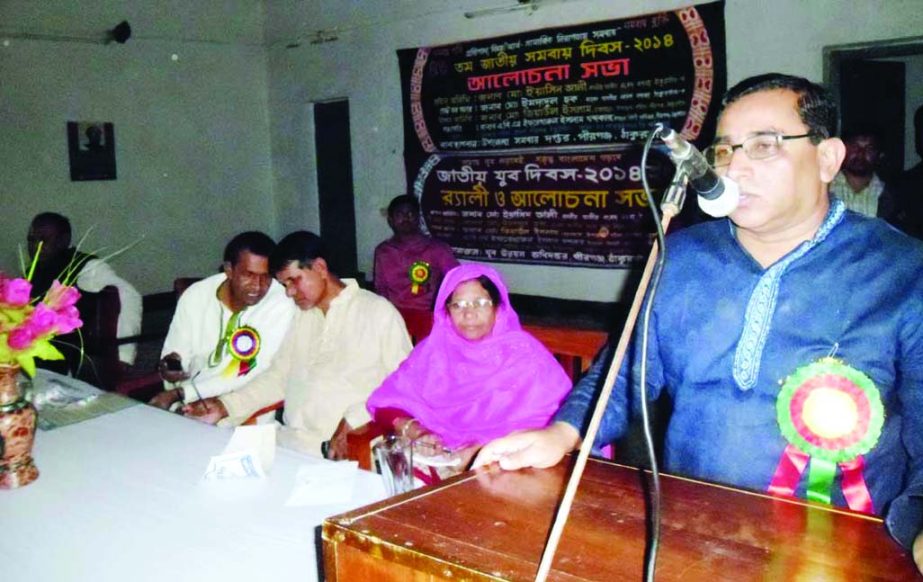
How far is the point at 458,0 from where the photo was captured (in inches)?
286

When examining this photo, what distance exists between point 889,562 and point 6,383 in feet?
6.59

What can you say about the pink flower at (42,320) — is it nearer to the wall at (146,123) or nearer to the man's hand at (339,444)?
the man's hand at (339,444)

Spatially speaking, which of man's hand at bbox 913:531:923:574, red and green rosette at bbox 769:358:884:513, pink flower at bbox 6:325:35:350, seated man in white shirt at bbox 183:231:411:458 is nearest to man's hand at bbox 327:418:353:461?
seated man in white shirt at bbox 183:231:411:458

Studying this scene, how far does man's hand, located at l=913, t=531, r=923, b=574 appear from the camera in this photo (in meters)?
0.82

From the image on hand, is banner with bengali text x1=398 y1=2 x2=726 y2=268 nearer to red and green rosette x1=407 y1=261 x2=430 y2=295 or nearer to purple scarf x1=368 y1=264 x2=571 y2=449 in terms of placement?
red and green rosette x1=407 y1=261 x2=430 y2=295

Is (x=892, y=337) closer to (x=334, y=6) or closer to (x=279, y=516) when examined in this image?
(x=279, y=516)

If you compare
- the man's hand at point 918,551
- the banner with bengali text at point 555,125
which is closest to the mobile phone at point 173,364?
the man's hand at point 918,551

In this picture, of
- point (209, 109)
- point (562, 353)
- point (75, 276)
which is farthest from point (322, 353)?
point (209, 109)

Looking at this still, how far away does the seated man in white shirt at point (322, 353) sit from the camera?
296cm

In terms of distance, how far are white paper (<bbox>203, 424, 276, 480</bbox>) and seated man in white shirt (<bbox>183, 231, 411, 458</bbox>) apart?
2.77ft

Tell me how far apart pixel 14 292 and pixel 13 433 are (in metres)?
0.36

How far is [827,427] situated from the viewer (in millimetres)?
1278

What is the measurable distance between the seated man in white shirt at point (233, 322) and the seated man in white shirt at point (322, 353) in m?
0.20

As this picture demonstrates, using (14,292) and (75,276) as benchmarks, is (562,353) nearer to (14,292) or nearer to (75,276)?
(14,292)
